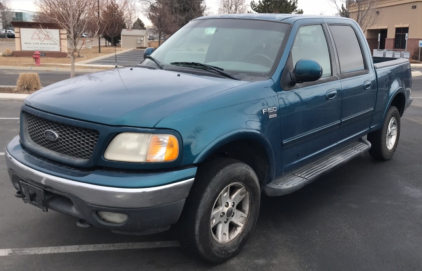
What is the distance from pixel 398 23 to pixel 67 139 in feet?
143

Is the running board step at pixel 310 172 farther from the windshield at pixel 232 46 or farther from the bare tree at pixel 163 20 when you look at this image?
the bare tree at pixel 163 20

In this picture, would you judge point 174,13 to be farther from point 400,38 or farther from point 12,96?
point 12,96

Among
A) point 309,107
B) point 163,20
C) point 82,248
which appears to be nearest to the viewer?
point 82,248

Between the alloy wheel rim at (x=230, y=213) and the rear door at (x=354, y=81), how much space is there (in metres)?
1.78

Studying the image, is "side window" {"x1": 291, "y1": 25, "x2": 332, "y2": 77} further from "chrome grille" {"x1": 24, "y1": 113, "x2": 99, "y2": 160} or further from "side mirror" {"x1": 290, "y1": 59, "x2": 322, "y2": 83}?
"chrome grille" {"x1": 24, "y1": 113, "x2": 99, "y2": 160}

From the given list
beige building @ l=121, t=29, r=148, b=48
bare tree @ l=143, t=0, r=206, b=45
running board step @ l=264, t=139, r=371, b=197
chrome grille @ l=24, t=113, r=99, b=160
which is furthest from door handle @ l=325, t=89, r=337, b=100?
beige building @ l=121, t=29, r=148, b=48

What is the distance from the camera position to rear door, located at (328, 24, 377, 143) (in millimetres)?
4867

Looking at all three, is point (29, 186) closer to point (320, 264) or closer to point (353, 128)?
point (320, 264)

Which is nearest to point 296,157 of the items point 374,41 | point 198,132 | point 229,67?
point 229,67

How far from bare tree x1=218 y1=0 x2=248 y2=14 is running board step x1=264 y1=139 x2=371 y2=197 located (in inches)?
1561

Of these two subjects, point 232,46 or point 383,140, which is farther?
point 383,140

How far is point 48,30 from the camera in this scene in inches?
1117

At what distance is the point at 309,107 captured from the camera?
13.6ft

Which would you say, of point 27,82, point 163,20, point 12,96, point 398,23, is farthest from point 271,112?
point 398,23
